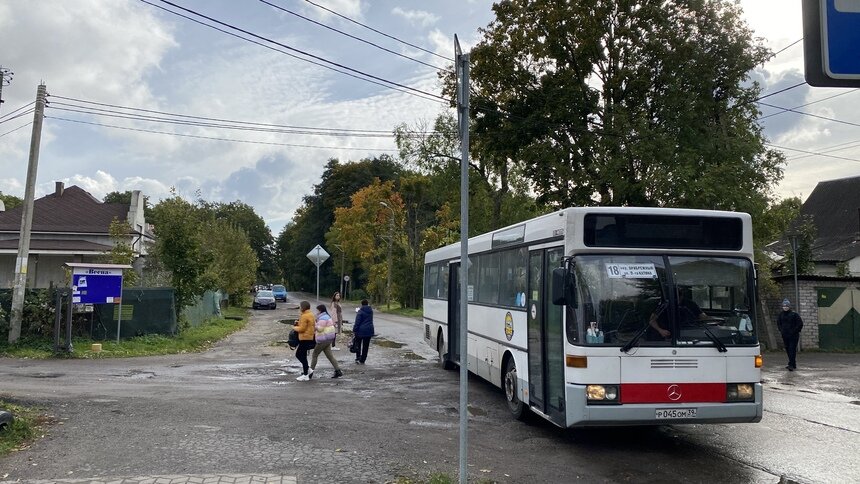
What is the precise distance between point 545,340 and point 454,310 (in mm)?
6158

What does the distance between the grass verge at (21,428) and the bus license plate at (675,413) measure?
7228mm

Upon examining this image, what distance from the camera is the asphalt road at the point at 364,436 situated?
703 centimetres

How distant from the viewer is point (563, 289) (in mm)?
7609

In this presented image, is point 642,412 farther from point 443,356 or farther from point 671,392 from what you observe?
point 443,356

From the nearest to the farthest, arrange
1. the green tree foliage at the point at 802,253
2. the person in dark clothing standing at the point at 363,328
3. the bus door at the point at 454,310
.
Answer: the bus door at the point at 454,310, the person in dark clothing standing at the point at 363,328, the green tree foliage at the point at 802,253

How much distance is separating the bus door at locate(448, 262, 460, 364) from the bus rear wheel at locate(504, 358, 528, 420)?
13.6 ft

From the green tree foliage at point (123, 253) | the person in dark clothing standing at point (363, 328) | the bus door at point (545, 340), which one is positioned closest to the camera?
the bus door at point (545, 340)

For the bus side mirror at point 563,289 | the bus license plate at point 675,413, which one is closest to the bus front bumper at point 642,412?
the bus license plate at point 675,413

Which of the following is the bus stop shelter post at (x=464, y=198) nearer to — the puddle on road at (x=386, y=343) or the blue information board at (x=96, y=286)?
the blue information board at (x=96, y=286)

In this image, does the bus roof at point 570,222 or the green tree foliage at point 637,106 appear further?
the green tree foliage at point 637,106

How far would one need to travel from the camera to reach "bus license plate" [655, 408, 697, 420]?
297 inches

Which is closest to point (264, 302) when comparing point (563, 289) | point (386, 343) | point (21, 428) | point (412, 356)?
point (386, 343)

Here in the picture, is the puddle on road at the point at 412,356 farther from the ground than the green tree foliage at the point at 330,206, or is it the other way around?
the green tree foliage at the point at 330,206

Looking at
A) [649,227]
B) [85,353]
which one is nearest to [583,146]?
[649,227]
